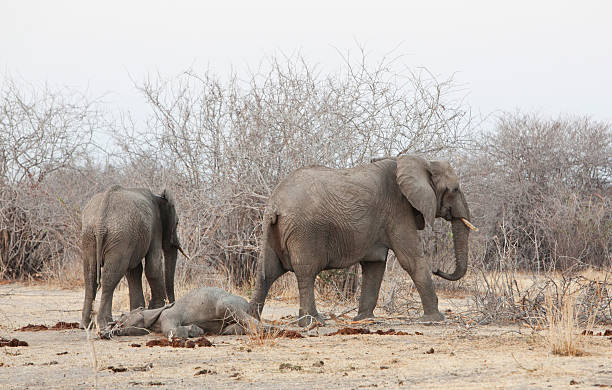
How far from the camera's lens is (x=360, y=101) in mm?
13359

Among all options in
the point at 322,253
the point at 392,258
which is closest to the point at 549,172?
the point at 392,258

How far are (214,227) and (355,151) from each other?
2811 millimetres

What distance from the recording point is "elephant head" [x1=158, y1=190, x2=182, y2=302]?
10.0 m

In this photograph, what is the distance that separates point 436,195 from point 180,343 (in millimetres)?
4060

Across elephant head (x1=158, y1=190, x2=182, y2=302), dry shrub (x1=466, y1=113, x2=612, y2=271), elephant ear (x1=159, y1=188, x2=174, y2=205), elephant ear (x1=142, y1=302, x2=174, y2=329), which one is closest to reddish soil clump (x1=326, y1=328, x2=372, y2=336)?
elephant ear (x1=142, y1=302, x2=174, y2=329)

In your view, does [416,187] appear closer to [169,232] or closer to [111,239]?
[169,232]

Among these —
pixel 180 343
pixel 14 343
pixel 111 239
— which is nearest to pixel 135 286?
pixel 111 239

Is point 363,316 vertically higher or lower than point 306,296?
lower

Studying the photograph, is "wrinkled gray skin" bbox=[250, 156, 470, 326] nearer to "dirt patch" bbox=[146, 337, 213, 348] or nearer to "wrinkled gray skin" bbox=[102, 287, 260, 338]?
"wrinkled gray skin" bbox=[102, 287, 260, 338]

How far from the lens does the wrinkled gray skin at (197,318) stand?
8.15 meters

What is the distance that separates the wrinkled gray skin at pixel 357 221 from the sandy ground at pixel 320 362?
97 centimetres

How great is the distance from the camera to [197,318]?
8266mm

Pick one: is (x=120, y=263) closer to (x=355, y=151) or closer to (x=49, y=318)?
(x=49, y=318)

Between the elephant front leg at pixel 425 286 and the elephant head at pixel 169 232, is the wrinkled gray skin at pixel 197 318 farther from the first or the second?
the elephant front leg at pixel 425 286
